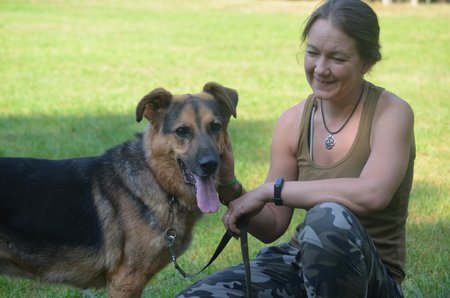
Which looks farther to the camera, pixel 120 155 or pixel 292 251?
pixel 120 155

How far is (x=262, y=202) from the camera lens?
366cm

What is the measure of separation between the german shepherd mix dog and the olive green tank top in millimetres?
721

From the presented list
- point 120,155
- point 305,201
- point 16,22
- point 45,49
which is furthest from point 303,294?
point 16,22

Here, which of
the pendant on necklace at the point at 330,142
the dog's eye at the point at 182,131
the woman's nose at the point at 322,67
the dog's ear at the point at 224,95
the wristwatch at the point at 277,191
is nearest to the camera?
the wristwatch at the point at 277,191

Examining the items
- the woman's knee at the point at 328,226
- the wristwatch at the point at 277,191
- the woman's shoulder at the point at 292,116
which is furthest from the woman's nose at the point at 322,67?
the woman's knee at the point at 328,226

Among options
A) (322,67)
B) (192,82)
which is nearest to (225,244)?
(322,67)

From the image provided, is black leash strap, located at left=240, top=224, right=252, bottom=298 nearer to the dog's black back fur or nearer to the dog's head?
the dog's head

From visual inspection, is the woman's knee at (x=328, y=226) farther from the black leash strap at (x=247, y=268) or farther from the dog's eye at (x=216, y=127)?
the dog's eye at (x=216, y=127)

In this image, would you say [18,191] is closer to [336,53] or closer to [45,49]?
[336,53]

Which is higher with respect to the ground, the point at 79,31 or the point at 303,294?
the point at 303,294

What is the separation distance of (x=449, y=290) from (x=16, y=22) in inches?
890

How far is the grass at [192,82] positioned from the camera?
19.3 ft

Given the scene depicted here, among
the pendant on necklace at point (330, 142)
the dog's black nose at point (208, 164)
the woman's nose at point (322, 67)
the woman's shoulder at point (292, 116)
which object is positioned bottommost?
the dog's black nose at point (208, 164)

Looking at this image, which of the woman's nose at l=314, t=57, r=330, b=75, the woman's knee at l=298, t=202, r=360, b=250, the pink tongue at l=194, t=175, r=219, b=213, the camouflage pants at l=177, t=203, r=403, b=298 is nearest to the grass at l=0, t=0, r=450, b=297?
the pink tongue at l=194, t=175, r=219, b=213
